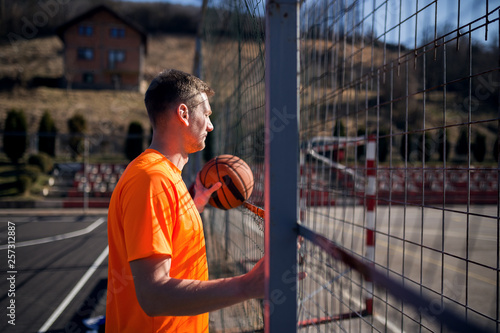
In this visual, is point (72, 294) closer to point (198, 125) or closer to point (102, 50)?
point (198, 125)

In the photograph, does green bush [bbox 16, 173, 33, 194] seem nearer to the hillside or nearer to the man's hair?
the hillside

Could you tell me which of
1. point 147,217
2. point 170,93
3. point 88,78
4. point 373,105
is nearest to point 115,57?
point 88,78

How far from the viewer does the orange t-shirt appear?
0.98 meters

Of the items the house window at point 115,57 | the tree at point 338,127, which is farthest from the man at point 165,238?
the house window at point 115,57

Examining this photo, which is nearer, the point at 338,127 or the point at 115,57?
the point at 338,127

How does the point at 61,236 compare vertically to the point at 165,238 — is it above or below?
below

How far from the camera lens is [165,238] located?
39.3 inches

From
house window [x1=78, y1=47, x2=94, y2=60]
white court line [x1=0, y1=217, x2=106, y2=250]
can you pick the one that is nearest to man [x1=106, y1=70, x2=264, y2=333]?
white court line [x1=0, y1=217, x2=106, y2=250]

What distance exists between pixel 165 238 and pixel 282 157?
15.5 inches

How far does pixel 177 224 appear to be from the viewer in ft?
3.67

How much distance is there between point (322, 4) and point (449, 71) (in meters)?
0.78

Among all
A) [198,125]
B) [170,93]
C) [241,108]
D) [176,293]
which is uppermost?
[241,108]

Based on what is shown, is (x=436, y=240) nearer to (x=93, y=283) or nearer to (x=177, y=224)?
(x=93, y=283)

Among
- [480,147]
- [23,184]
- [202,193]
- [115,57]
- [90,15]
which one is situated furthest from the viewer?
[115,57]
